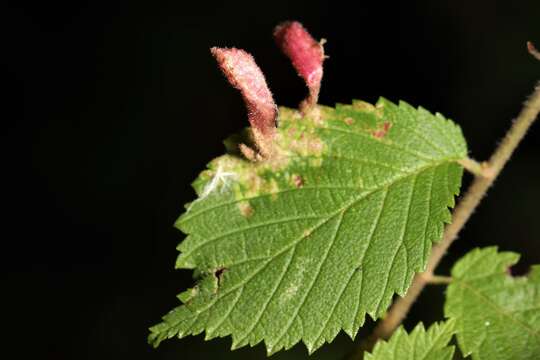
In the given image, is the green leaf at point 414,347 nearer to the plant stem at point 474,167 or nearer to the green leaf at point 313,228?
the green leaf at point 313,228

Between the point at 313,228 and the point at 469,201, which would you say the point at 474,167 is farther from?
the point at 313,228

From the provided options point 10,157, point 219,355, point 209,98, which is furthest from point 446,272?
point 10,157

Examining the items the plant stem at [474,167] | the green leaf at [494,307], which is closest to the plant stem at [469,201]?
the plant stem at [474,167]

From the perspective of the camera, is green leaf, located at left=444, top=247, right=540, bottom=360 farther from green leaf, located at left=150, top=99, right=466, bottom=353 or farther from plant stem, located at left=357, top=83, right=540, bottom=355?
green leaf, located at left=150, top=99, right=466, bottom=353

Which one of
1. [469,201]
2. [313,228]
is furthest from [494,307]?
[313,228]

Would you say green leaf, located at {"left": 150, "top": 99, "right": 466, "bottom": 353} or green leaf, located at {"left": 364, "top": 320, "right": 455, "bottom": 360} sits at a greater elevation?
green leaf, located at {"left": 150, "top": 99, "right": 466, "bottom": 353}

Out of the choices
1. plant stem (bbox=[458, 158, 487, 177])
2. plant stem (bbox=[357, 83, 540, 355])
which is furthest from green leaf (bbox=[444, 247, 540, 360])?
plant stem (bbox=[458, 158, 487, 177])

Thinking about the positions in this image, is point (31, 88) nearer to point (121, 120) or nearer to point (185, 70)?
point (121, 120)
